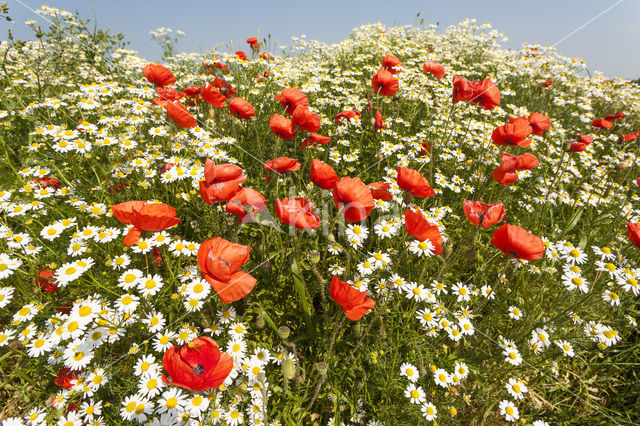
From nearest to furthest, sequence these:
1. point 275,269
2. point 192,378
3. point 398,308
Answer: point 192,378
point 398,308
point 275,269

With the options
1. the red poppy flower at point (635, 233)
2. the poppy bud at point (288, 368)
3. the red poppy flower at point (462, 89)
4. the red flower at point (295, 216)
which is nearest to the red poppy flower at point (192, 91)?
the red flower at point (295, 216)

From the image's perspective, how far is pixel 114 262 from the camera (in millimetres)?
2316

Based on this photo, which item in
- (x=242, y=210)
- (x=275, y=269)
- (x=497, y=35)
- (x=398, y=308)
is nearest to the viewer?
(x=242, y=210)

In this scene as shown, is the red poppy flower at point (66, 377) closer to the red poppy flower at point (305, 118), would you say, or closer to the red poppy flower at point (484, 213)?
the red poppy flower at point (305, 118)

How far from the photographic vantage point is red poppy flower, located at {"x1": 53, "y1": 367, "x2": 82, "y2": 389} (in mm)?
1894

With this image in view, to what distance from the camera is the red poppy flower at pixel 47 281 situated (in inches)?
88.1

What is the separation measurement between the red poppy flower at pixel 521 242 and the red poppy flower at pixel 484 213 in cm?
20

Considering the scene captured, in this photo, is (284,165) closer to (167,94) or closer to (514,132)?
(167,94)

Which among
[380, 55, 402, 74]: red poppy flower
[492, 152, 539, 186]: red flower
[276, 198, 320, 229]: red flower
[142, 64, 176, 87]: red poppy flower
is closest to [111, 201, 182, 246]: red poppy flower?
[276, 198, 320, 229]: red flower

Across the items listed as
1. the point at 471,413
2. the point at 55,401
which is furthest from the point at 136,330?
the point at 471,413

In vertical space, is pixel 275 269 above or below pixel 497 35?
below

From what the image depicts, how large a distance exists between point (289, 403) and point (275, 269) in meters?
1.19

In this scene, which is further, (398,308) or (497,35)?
(497,35)

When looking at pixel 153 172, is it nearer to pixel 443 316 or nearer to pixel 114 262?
pixel 114 262
